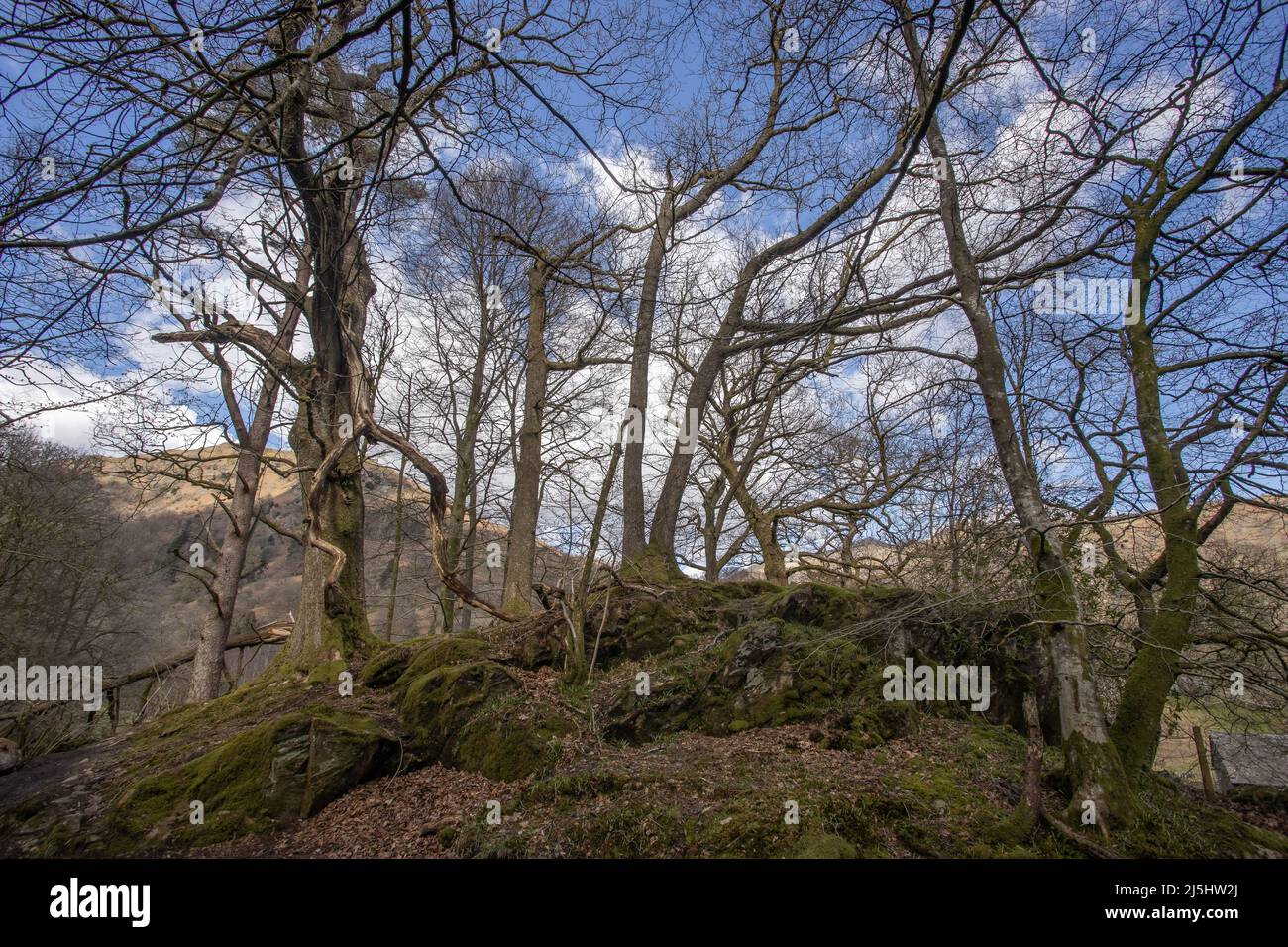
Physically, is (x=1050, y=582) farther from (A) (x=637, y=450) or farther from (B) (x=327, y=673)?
(B) (x=327, y=673)

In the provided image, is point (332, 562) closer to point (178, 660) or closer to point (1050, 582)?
point (178, 660)

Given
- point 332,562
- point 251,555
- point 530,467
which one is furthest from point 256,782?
point 251,555

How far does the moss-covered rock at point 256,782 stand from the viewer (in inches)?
177

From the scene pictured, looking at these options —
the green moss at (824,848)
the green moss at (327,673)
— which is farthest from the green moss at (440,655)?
the green moss at (824,848)

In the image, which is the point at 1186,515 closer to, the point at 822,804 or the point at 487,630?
the point at 822,804

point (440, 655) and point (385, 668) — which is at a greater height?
point (440, 655)

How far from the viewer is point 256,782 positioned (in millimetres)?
4781

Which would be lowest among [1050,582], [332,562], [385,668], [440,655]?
[385,668]

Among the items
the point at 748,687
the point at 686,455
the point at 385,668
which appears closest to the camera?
the point at 748,687

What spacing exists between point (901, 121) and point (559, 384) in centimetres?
1138

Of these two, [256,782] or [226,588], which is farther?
[226,588]

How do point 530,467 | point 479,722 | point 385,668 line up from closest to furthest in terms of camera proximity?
1. point 479,722
2. point 385,668
3. point 530,467

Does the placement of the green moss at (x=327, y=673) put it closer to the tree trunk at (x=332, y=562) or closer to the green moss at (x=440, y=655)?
the tree trunk at (x=332, y=562)
